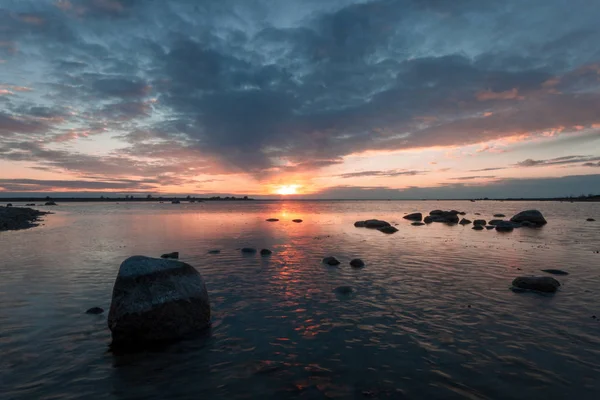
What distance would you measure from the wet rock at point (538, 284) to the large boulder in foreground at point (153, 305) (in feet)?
49.5

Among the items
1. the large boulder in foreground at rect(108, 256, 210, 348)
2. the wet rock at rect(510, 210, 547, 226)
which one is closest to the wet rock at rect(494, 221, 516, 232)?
the wet rock at rect(510, 210, 547, 226)

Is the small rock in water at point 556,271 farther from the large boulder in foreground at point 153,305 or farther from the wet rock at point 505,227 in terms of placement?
the wet rock at point 505,227

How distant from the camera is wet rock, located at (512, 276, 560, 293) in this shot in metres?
15.7

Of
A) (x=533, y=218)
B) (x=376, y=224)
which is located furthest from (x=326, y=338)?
(x=533, y=218)

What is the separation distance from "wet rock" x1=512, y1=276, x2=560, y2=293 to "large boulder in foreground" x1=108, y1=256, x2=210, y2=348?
1510 centimetres

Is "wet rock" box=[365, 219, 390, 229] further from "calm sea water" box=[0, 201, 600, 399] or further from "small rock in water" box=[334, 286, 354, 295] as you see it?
"small rock in water" box=[334, 286, 354, 295]

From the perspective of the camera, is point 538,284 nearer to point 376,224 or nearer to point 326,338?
point 326,338

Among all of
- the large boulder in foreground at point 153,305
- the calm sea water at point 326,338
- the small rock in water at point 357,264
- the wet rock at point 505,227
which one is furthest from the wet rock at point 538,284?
the wet rock at point 505,227

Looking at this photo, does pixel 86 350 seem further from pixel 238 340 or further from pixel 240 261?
pixel 240 261

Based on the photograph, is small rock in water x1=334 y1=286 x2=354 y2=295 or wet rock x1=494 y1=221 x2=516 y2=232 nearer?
small rock in water x1=334 y1=286 x2=354 y2=295

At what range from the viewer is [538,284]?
15.9 metres

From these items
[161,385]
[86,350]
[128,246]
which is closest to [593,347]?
[161,385]

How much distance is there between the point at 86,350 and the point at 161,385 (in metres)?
3.51

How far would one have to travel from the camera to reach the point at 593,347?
988 centimetres
